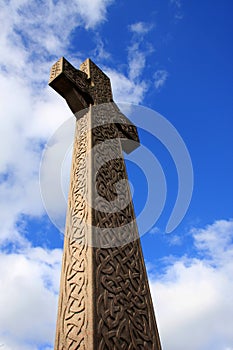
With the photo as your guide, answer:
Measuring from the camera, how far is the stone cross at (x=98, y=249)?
176 cm

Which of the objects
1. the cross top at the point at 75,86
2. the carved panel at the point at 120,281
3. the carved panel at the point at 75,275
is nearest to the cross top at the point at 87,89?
the cross top at the point at 75,86

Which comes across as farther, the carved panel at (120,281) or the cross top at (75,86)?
the cross top at (75,86)

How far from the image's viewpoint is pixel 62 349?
1712 mm

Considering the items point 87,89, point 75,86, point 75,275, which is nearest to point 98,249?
point 75,275

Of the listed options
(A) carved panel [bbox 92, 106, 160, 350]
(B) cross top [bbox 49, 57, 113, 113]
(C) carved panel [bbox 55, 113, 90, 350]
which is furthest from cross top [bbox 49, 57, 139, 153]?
(C) carved panel [bbox 55, 113, 90, 350]

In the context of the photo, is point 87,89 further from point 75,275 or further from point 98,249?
point 75,275

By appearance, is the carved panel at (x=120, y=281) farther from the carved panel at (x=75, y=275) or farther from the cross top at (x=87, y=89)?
the cross top at (x=87, y=89)

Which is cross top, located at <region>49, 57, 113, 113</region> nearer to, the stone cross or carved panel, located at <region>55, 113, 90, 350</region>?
the stone cross

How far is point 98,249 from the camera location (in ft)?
6.72

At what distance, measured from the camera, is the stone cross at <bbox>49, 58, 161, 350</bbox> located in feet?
5.76

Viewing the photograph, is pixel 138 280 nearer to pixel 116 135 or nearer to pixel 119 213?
pixel 119 213

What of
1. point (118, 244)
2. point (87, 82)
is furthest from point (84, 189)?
point (87, 82)

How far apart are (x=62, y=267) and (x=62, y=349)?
1.72 ft

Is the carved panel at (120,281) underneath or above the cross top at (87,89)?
underneath
